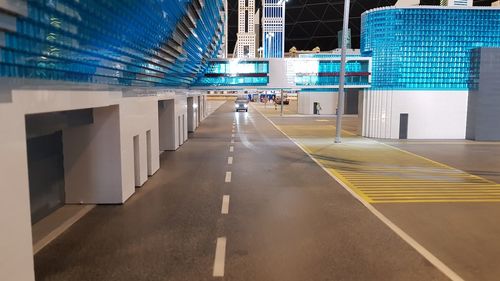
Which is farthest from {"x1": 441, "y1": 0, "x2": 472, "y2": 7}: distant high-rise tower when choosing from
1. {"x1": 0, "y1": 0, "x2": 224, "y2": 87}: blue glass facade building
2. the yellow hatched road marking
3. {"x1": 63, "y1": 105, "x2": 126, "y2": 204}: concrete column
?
{"x1": 63, "y1": 105, "x2": 126, "y2": 204}: concrete column

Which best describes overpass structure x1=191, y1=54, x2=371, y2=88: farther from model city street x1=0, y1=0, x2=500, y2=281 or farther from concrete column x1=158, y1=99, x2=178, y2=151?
concrete column x1=158, y1=99, x2=178, y2=151

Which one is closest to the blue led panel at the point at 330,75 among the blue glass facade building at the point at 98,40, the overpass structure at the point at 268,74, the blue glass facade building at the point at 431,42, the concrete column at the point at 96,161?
the overpass structure at the point at 268,74

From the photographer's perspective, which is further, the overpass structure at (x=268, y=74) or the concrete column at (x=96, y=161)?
the overpass structure at (x=268, y=74)

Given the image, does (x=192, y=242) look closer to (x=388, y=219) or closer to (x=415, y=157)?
(x=388, y=219)

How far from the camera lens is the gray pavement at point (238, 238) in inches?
236

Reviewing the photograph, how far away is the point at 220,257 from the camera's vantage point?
648cm

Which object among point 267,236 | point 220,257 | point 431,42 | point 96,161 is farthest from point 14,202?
point 431,42

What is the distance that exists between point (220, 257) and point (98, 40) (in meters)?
4.32

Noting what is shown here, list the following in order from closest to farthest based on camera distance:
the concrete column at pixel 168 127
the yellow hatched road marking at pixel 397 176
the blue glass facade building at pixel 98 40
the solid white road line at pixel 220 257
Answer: the blue glass facade building at pixel 98 40 → the solid white road line at pixel 220 257 → the yellow hatched road marking at pixel 397 176 → the concrete column at pixel 168 127

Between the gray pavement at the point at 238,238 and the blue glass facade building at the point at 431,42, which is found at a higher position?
the blue glass facade building at the point at 431,42

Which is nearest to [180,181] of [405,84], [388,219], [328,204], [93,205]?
[93,205]

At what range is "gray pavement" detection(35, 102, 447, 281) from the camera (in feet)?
19.6

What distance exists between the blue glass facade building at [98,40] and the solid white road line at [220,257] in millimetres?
3574

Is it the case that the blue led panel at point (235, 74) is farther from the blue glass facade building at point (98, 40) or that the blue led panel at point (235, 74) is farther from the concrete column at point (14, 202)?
the concrete column at point (14, 202)
